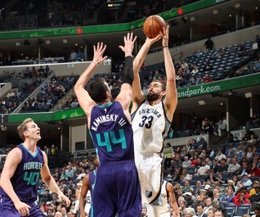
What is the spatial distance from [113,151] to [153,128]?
113cm

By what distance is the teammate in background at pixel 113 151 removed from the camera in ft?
20.0

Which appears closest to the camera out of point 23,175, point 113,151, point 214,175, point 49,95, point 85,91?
point 113,151

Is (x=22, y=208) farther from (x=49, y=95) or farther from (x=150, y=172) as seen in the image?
(x=49, y=95)

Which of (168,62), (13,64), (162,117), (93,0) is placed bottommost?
(162,117)

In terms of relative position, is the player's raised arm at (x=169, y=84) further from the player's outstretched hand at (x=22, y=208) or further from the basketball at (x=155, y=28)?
the player's outstretched hand at (x=22, y=208)

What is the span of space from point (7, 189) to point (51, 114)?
26150 mm

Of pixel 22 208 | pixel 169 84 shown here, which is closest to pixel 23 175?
pixel 22 208

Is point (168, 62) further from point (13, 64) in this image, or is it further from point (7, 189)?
point (13, 64)

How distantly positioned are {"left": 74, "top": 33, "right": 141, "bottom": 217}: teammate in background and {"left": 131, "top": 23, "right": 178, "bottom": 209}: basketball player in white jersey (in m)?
1.03

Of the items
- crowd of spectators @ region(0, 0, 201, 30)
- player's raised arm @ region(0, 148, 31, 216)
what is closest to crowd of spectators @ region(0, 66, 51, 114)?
crowd of spectators @ region(0, 0, 201, 30)

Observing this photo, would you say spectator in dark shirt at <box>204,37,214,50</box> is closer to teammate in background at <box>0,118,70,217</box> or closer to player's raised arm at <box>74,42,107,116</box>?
teammate in background at <box>0,118,70,217</box>

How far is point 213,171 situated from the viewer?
19281 millimetres

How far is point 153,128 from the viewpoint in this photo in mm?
7223

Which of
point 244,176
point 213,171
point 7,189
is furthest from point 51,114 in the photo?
point 7,189
